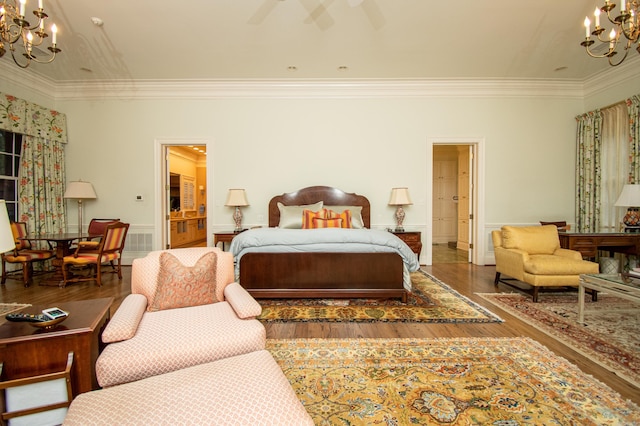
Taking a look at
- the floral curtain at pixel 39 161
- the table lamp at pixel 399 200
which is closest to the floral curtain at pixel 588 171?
the table lamp at pixel 399 200

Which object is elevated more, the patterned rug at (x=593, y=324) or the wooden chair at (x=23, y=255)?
the wooden chair at (x=23, y=255)

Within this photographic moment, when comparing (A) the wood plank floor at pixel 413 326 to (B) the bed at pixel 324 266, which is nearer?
(A) the wood plank floor at pixel 413 326

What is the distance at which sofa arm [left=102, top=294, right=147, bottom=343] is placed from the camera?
1.50 metres

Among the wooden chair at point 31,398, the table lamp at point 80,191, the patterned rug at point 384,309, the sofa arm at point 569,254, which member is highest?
the table lamp at point 80,191

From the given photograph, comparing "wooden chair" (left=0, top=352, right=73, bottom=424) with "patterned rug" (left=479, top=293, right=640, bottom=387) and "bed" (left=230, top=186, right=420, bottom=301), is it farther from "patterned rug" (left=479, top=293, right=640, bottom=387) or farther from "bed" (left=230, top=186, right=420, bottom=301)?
"patterned rug" (left=479, top=293, right=640, bottom=387)

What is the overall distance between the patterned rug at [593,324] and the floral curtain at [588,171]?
2097 mm

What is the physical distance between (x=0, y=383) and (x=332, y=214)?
364 centimetres

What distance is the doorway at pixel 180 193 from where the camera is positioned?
5.32 meters

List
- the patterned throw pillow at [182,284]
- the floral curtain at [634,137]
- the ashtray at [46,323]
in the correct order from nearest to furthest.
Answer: the ashtray at [46,323], the patterned throw pillow at [182,284], the floral curtain at [634,137]

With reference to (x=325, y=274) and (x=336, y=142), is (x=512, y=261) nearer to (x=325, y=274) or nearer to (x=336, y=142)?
(x=325, y=274)

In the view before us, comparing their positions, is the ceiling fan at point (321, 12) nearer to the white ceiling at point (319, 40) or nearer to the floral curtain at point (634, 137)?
the white ceiling at point (319, 40)

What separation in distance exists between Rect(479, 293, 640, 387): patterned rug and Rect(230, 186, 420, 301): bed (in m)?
1.15

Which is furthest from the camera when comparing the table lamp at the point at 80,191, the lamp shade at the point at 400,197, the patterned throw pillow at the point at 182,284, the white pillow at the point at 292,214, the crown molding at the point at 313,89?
the crown molding at the point at 313,89

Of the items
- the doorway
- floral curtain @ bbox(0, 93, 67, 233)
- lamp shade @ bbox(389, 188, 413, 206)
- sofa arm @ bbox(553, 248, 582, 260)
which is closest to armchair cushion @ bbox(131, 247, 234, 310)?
lamp shade @ bbox(389, 188, 413, 206)
